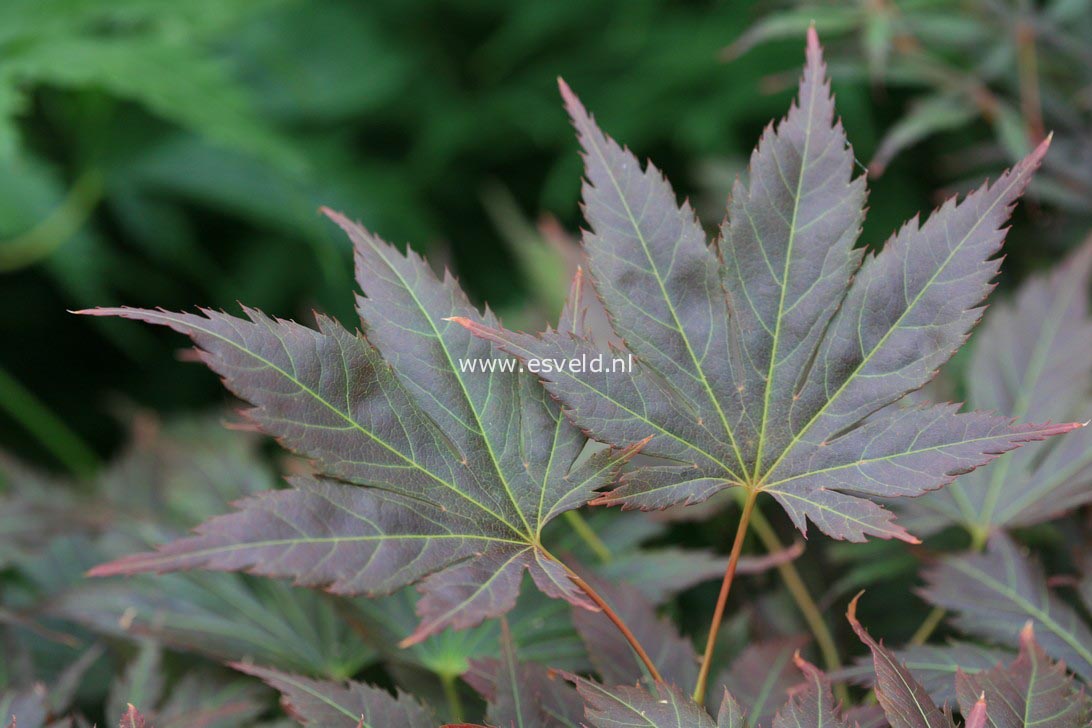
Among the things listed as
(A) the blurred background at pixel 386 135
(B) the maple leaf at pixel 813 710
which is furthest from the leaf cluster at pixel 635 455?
(A) the blurred background at pixel 386 135

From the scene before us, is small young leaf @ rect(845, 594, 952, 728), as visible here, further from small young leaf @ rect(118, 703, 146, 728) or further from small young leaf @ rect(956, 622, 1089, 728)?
small young leaf @ rect(118, 703, 146, 728)

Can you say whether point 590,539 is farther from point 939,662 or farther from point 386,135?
point 386,135

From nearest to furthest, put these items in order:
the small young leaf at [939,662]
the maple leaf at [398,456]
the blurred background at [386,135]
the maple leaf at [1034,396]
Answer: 1. the maple leaf at [398,456]
2. the small young leaf at [939,662]
3. the maple leaf at [1034,396]
4. the blurred background at [386,135]

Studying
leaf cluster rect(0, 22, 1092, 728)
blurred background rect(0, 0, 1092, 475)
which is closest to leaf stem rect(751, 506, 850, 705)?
leaf cluster rect(0, 22, 1092, 728)

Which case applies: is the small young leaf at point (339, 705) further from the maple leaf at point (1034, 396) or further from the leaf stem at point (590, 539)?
the maple leaf at point (1034, 396)

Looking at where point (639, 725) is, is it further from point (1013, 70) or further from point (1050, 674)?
point (1013, 70)

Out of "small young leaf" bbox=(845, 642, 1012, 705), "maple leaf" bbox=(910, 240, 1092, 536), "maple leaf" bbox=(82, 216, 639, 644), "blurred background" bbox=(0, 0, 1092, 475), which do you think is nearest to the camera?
"maple leaf" bbox=(82, 216, 639, 644)

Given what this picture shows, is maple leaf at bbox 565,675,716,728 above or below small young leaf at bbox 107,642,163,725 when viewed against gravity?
above
